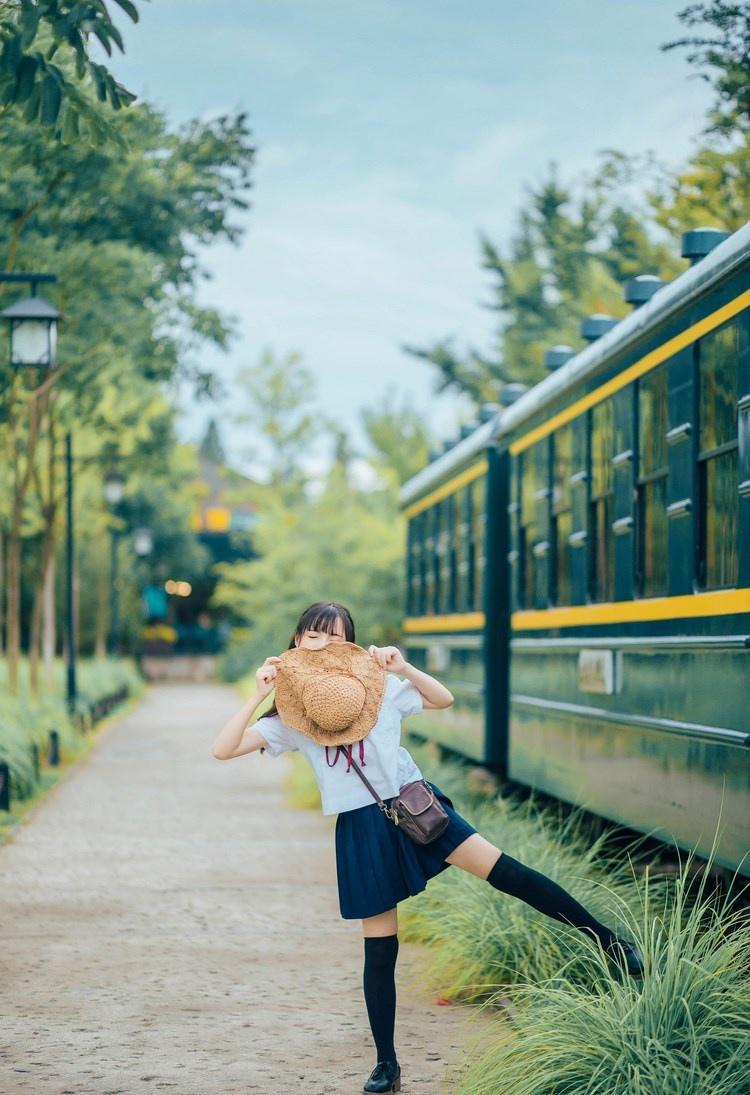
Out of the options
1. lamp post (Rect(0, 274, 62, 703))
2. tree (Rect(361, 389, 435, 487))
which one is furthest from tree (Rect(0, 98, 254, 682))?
tree (Rect(361, 389, 435, 487))

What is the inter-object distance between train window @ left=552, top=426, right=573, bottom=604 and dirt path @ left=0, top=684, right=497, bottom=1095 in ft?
7.26

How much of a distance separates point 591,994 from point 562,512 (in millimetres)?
5487

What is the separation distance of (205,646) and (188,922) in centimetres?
5385

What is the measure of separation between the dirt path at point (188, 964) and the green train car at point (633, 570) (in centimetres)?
140

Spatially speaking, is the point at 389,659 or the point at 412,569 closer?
the point at 389,659

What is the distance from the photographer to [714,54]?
11.7m

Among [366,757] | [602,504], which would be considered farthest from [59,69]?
[602,504]

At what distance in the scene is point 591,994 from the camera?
5379mm

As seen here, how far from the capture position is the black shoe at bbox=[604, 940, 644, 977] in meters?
5.58

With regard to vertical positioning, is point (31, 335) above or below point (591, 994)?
above

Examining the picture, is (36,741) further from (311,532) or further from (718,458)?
(311,532)

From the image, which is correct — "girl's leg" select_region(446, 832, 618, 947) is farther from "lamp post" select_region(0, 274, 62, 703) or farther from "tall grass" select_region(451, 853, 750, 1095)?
"lamp post" select_region(0, 274, 62, 703)

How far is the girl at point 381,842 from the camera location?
5383 mm

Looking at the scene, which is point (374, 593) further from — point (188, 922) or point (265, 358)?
point (188, 922)
